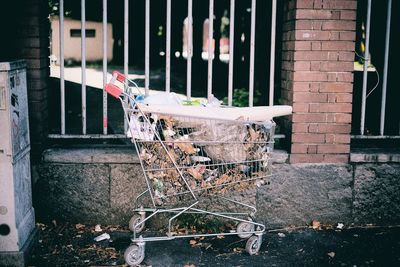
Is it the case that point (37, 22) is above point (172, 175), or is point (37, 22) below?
above

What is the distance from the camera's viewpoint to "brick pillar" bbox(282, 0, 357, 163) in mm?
4438

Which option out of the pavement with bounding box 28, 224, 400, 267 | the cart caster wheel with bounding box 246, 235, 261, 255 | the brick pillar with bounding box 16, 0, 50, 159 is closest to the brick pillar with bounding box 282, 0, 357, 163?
the pavement with bounding box 28, 224, 400, 267

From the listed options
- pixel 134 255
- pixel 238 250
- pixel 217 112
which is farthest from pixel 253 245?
pixel 217 112

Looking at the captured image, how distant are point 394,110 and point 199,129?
10.9 ft

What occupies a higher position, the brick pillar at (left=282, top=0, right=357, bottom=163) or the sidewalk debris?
the brick pillar at (left=282, top=0, right=357, bottom=163)

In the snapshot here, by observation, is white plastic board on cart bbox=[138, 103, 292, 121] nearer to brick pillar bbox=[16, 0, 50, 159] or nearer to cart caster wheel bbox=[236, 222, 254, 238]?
cart caster wheel bbox=[236, 222, 254, 238]

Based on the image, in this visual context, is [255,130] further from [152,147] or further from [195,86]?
[195,86]

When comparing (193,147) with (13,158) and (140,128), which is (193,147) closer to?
(140,128)

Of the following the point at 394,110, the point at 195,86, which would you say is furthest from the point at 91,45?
the point at 394,110

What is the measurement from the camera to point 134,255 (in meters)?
3.79

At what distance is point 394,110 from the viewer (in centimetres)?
591

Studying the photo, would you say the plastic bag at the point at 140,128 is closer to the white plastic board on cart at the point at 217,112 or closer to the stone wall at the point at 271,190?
the white plastic board on cart at the point at 217,112

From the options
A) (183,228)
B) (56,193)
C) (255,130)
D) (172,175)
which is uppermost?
(255,130)

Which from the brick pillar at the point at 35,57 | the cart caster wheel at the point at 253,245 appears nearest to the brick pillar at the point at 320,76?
the cart caster wheel at the point at 253,245
